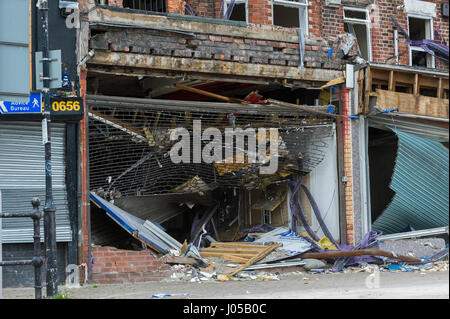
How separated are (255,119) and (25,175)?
492cm

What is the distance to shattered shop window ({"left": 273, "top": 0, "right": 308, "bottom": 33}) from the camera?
14.6 metres

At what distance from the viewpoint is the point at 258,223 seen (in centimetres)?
1645

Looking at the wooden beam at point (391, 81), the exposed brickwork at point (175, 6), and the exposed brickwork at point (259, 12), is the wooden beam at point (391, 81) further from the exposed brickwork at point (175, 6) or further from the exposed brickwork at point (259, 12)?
the exposed brickwork at point (175, 6)

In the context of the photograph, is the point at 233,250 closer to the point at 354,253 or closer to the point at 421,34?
the point at 354,253

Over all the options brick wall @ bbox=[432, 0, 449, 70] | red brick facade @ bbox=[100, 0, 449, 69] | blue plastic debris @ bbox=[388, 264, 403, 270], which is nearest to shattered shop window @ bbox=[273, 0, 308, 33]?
red brick facade @ bbox=[100, 0, 449, 69]

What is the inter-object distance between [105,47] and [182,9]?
213 centimetres

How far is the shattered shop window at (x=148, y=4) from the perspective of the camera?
1412 centimetres

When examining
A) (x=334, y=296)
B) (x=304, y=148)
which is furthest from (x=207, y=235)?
(x=334, y=296)

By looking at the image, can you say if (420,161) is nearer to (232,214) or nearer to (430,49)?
(430,49)

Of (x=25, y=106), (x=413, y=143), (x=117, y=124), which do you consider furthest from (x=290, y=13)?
(x=25, y=106)

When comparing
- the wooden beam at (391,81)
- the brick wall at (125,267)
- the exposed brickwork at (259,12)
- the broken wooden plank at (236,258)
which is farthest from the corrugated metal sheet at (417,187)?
the brick wall at (125,267)

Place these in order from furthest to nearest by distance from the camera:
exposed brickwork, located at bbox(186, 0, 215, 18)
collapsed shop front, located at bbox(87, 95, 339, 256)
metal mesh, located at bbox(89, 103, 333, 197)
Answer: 1. exposed brickwork, located at bbox(186, 0, 215, 18)
2. collapsed shop front, located at bbox(87, 95, 339, 256)
3. metal mesh, located at bbox(89, 103, 333, 197)

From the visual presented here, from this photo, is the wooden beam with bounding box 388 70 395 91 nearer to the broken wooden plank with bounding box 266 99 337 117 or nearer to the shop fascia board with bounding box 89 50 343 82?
the shop fascia board with bounding box 89 50 343 82

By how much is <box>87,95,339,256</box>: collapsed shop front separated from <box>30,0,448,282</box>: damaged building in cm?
4
